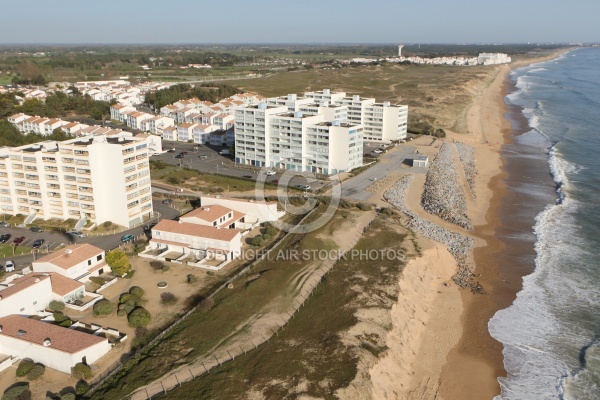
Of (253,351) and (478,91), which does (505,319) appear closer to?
(253,351)

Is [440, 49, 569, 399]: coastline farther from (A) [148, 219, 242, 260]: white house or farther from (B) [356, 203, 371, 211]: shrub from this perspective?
(A) [148, 219, 242, 260]: white house

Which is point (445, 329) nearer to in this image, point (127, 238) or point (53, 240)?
point (127, 238)

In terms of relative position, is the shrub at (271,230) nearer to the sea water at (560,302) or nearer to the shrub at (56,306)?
the shrub at (56,306)

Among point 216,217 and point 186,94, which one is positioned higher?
point 186,94

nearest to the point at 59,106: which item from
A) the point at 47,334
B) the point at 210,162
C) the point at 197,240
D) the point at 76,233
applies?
the point at 210,162

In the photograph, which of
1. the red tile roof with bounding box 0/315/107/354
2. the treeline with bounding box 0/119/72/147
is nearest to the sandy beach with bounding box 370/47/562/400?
the red tile roof with bounding box 0/315/107/354

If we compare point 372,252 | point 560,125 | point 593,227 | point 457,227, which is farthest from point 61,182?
point 560,125
